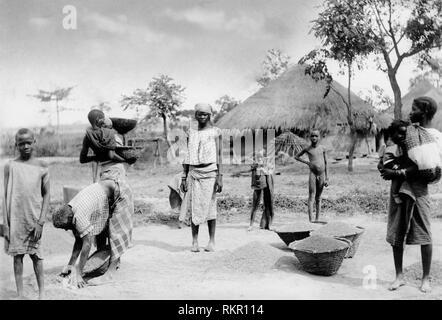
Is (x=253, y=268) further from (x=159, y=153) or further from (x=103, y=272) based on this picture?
(x=159, y=153)

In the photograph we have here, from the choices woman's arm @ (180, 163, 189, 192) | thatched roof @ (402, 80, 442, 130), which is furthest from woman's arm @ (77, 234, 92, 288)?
thatched roof @ (402, 80, 442, 130)

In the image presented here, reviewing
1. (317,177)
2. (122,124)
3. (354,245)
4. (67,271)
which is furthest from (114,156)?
(317,177)

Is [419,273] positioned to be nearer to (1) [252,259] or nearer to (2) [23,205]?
(1) [252,259]

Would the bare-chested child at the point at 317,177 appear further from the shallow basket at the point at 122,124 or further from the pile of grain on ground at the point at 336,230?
the shallow basket at the point at 122,124

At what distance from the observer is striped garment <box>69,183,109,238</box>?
425cm

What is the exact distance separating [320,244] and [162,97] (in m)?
20.3

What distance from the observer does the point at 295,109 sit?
2155cm

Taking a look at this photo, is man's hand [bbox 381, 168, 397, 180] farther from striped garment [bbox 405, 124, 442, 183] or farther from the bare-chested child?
the bare-chested child

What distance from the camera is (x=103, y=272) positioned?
4.62 meters

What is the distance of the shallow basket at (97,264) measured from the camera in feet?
14.9

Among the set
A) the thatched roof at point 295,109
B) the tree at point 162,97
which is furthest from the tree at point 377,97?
the tree at point 162,97

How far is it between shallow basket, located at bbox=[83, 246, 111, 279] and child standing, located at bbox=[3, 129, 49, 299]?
0.75m

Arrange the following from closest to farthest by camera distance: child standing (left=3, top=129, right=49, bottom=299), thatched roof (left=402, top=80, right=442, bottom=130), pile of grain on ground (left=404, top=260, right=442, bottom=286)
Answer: child standing (left=3, top=129, right=49, bottom=299)
pile of grain on ground (left=404, top=260, right=442, bottom=286)
thatched roof (left=402, top=80, right=442, bottom=130)

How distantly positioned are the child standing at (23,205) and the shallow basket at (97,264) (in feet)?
2.47
